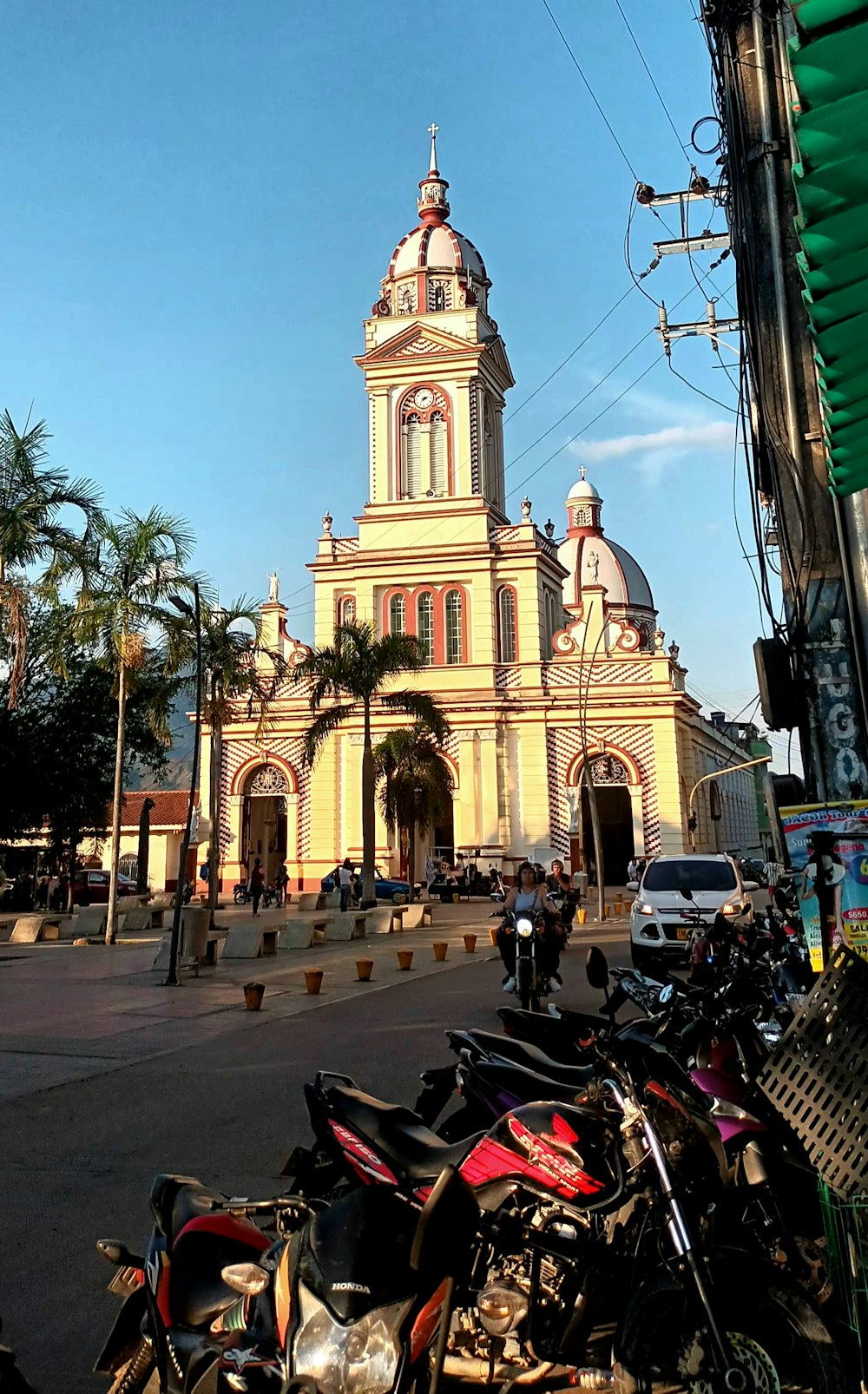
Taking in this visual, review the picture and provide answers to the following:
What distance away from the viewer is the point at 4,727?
27.9 meters

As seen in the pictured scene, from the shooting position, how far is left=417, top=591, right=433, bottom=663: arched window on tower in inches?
1602

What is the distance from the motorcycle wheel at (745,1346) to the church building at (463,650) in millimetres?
34478

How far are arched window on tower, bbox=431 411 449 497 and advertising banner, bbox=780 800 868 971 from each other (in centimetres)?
3761

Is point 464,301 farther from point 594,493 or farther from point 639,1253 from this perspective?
point 639,1253

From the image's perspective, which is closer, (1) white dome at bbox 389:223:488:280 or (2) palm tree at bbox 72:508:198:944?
(2) palm tree at bbox 72:508:198:944

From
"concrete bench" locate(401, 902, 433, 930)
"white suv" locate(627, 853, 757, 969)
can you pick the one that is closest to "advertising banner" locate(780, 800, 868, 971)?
"white suv" locate(627, 853, 757, 969)

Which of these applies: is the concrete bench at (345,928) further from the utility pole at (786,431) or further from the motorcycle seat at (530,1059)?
the motorcycle seat at (530,1059)

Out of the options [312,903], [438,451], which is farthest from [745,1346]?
[438,451]

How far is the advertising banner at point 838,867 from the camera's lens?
4.80 meters

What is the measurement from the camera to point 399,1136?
11.7ft

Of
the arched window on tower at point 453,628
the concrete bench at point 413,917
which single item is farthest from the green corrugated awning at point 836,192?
the arched window on tower at point 453,628

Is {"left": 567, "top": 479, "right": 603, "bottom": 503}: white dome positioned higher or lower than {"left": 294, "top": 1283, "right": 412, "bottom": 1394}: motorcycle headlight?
higher

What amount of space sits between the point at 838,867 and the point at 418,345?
4017 cm

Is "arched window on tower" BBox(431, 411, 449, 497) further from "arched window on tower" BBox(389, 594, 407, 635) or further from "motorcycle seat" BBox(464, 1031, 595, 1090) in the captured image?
"motorcycle seat" BBox(464, 1031, 595, 1090)
